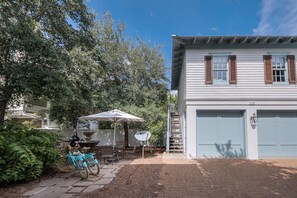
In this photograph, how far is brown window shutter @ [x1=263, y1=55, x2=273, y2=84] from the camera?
10727 mm

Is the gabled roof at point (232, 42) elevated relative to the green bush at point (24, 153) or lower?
elevated

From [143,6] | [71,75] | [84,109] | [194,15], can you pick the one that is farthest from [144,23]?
[71,75]

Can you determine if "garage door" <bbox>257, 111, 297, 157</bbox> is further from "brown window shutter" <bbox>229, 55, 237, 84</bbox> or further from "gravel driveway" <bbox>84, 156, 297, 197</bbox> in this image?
"brown window shutter" <bbox>229, 55, 237, 84</bbox>

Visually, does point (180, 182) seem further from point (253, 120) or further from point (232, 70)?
point (232, 70)

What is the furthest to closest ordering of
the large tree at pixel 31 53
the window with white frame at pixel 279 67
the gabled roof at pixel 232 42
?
the window with white frame at pixel 279 67, the gabled roof at pixel 232 42, the large tree at pixel 31 53

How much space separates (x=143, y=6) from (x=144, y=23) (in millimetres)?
2908

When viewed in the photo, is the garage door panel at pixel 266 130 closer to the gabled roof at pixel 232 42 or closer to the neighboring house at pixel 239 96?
the neighboring house at pixel 239 96

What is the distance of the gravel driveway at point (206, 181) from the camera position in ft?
17.7

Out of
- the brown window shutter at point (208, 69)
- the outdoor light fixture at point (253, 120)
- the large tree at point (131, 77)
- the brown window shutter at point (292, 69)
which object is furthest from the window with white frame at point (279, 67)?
the large tree at point (131, 77)

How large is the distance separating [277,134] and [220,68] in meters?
4.30

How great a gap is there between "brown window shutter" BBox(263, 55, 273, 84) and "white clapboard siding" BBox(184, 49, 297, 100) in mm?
143

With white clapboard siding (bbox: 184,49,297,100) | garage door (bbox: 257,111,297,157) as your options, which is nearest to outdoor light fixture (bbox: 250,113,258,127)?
garage door (bbox: 257,111,297,157)

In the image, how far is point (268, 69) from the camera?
35.3 ft

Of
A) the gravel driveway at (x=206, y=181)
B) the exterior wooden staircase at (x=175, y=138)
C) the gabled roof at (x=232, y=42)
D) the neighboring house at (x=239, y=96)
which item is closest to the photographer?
the gravel driveway at (x=206, y=181)
